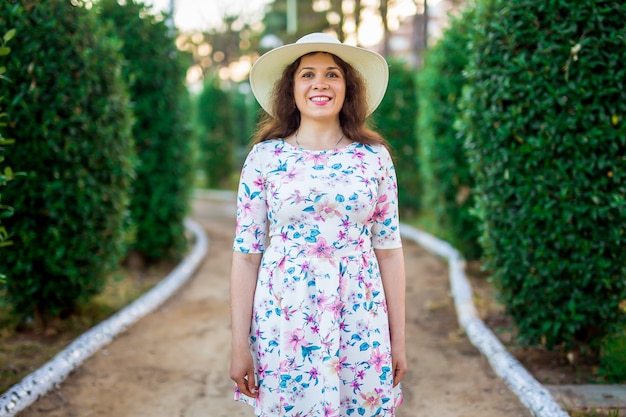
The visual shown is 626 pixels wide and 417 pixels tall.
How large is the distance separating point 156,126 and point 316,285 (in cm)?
611

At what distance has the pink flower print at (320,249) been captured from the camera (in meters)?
2.50

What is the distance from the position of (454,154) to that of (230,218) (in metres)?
7.70

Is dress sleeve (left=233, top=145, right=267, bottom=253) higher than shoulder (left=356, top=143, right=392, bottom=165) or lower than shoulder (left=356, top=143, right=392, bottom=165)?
lower

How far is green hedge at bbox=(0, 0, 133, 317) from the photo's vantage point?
15.1ft

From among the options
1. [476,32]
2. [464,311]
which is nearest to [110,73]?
[476,32]

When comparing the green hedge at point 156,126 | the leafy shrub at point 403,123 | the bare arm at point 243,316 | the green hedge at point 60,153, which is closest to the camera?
the bare arm at point 243,316

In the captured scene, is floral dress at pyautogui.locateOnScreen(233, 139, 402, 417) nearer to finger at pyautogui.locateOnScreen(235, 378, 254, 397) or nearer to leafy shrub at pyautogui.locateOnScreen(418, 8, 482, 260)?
finger at pyautogui.locateOnScreen(235, 378, 254, 397)

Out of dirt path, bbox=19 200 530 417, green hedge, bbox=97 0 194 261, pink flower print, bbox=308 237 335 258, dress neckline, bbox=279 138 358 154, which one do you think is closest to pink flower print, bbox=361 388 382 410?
pink flower print, bbox=308 237 335 258

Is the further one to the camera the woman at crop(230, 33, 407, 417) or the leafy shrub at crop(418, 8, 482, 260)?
the leafy shrub at crop(418, 8, 482, 260)

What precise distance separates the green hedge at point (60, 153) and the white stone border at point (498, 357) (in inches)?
133

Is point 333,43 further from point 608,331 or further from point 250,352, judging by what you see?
point 608,331

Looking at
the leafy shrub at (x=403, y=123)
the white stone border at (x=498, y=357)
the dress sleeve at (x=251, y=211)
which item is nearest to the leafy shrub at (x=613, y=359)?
the white stone border at (x=498, y=357)

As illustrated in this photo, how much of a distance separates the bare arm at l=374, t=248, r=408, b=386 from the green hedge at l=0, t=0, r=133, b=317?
10.2 ft

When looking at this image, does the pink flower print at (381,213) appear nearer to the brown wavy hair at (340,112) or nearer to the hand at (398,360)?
the brown wavy hair at (340,112)
